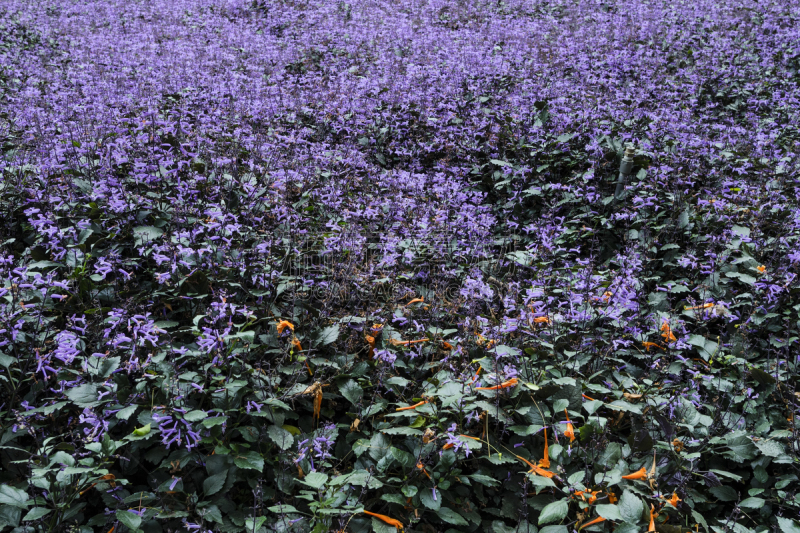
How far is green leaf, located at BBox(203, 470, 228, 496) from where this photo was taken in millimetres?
2373

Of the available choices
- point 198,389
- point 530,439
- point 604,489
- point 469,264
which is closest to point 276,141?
point 469,264

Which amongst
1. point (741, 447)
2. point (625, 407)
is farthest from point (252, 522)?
point (741, 447)

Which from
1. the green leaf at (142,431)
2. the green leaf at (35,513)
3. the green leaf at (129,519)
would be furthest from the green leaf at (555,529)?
the green leaf at (35,513)

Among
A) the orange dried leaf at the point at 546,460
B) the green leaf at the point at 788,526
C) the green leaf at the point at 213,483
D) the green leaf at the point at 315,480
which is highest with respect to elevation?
the green leaf at the point at 788,526

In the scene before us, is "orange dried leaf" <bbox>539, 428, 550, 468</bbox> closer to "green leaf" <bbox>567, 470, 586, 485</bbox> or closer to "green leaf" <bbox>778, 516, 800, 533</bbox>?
"green leaf" <bbox>567, 470, 586, 485</bbox>

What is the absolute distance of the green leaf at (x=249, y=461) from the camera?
2.42m

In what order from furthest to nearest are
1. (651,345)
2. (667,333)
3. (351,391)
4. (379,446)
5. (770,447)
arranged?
(651,345)
(667,333)
(351,391)
(770,447)
(379,446)

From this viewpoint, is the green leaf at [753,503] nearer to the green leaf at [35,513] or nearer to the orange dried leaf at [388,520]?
the orange dried leaf at [388,520]

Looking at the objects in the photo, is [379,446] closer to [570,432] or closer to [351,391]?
[351,391]

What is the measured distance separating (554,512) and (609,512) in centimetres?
22

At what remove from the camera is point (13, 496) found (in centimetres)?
214

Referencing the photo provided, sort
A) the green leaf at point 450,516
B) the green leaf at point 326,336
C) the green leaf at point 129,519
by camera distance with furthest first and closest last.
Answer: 1. the green leaf at point 326,336
2. the green leaf at point 450,516
3. the green leaf at point 129,519

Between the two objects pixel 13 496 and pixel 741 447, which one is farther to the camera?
pixel 741 447

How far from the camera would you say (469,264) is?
4.52 meters
